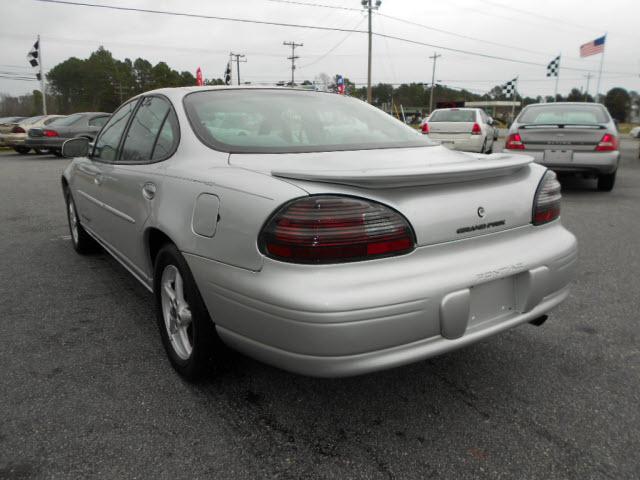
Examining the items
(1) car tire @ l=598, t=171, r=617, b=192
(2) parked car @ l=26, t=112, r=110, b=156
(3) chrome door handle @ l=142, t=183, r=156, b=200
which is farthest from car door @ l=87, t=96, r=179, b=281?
(2) parked car @ l=26, t=112, r=110, b=156

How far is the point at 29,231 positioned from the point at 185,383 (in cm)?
440

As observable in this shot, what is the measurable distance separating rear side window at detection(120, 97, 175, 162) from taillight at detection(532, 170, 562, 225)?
5.76 feet

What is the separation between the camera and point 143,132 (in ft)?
9.60

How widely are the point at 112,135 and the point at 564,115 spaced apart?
745cm

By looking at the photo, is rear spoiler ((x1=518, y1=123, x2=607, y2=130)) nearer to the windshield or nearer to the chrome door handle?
the chrome door handle

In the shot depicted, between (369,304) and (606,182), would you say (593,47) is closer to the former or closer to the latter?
(606,182)

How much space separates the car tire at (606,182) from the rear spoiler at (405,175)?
7147 millimetres

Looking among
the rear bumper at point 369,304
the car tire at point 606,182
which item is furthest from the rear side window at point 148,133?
the car tire at point 606,182

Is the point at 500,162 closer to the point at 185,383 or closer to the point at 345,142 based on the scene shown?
the point at 345,142

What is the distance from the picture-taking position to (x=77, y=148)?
3.90 meters

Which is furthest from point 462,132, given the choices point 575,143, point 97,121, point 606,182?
point 97,121

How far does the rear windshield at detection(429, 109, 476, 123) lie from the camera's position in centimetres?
1272

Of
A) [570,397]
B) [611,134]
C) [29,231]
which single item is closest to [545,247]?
[570,397]

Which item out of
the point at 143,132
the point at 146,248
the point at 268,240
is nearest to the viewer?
the point at 268,240
